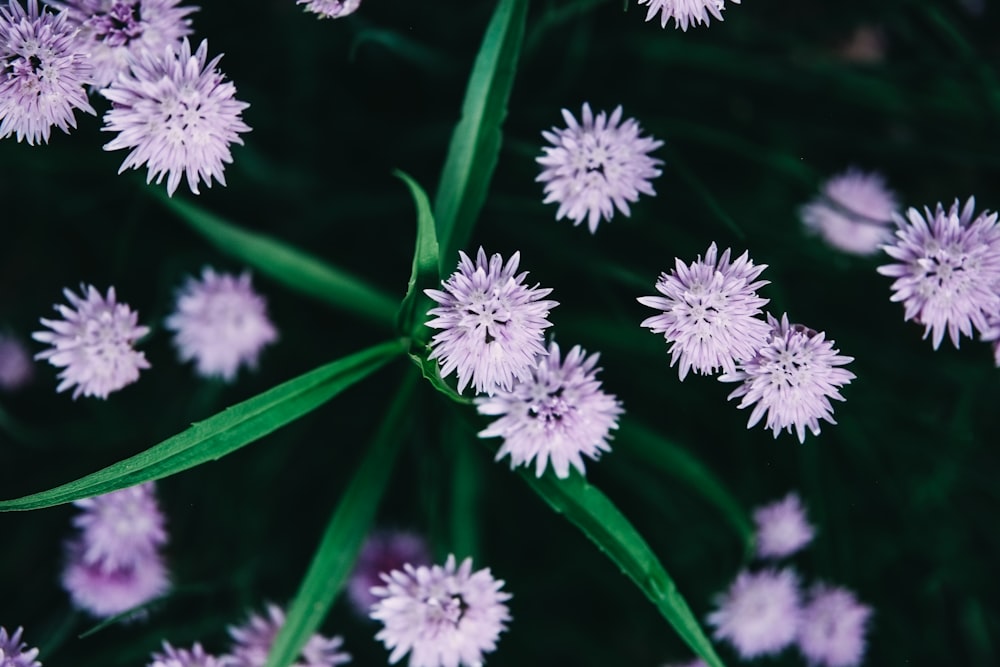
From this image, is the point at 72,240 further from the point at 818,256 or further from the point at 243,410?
the point at 818,256

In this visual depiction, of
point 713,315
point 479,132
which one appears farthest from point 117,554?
point 713,315

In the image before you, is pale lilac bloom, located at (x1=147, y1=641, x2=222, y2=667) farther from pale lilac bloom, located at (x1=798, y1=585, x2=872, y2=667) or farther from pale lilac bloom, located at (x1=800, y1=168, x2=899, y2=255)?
pale lilac bloom, located at (x1=800, y1=168, x2=899, y2=255)

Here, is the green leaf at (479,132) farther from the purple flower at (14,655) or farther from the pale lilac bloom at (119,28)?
the purple flower at (14,655)

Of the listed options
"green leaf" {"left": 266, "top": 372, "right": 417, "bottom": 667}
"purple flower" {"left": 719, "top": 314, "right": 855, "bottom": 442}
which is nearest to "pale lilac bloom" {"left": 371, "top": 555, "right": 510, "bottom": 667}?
"green leaf" {"left": 266, "top": 372, "right": 417, "bottom": 667}

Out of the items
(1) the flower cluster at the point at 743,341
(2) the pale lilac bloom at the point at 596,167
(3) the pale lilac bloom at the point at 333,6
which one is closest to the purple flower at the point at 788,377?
(1) the flower cluster at the point at 743,341

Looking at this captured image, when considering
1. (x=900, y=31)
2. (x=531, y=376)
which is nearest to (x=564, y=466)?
(x=531, y=376)

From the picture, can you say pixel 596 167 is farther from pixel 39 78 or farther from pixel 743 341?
pixel 39 78
